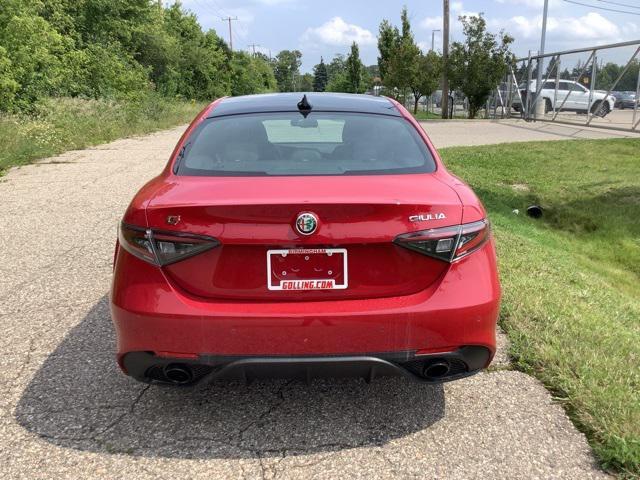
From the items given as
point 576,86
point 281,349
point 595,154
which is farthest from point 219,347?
point 576,86

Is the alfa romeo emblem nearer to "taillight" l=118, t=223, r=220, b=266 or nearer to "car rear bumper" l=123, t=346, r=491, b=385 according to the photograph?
"taillight" l=118, t=223, r=220, b=266

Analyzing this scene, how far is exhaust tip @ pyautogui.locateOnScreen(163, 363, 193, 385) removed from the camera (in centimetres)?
251

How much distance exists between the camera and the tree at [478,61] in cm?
2830

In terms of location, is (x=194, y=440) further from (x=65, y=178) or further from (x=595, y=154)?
(x=595, y=154)

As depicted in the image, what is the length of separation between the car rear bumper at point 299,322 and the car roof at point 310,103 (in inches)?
55.0

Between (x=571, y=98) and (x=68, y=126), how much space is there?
19736mm

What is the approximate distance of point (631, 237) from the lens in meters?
7.26

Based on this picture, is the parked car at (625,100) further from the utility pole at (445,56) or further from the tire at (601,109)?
the utility pole at (445,56)

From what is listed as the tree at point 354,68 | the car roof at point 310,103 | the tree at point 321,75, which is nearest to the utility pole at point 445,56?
the car roof at point 310,103

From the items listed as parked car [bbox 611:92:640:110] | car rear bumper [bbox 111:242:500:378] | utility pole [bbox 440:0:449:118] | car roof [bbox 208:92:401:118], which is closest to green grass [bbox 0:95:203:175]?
car roof [bbox 208:92:401:118]

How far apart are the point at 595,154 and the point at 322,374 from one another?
12796 millimetres

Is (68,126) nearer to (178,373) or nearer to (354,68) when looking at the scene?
(178,373)

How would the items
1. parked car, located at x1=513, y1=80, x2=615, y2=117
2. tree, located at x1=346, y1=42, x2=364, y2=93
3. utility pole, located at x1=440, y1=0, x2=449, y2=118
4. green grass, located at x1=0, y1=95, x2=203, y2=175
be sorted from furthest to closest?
tree, located at x1=346, y1=42, x2=364, y2=93 < utility pole, located at x1=440, y1=0, x2=449, y2=118 < parked car, located at x1=513, y1=80, x2=615, y2=117 < green grass, located at x1=0, y1=95, x2=203, y2=175

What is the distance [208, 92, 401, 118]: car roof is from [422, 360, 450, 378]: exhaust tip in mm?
→ 1636
